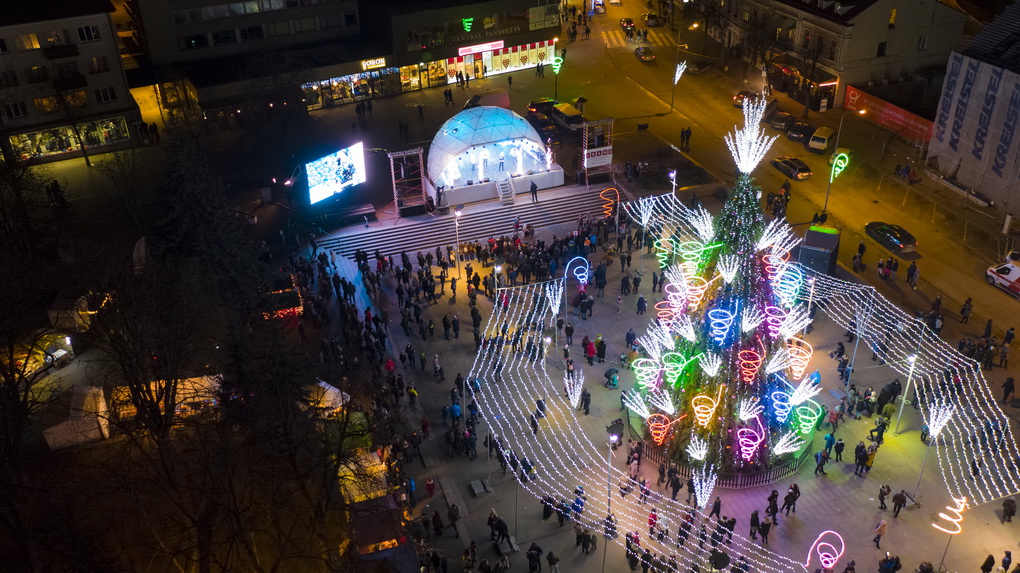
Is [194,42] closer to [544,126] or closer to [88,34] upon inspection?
[88,34]

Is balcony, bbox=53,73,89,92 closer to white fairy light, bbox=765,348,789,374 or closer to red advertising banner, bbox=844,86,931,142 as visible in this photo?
white fairy light, bbox=765,348,789,374

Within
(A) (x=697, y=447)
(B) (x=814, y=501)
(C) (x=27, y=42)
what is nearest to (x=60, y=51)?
(C) (x=27, y=42)

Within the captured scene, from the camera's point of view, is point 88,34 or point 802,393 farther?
point 88,34

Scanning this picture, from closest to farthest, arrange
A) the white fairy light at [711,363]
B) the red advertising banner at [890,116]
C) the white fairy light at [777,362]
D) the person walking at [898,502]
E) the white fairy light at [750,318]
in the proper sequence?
1. the white fairy light at [750,318]
2. the white fairy light at [711,363]
3. the white fairy light at [777,362]
4. the person walking at [898,502]
5. the red advertising banner at [890,116]

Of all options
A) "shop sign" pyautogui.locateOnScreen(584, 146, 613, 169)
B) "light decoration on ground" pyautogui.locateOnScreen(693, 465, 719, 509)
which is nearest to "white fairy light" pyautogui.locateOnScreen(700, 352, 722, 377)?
"light decoration on ground" pyautogui.locateOnScreen(693, 465, 719, 509)

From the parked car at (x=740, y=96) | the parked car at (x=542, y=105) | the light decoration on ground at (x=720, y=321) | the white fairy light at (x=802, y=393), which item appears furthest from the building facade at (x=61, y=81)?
the white fairy light at (x=802, y=393)

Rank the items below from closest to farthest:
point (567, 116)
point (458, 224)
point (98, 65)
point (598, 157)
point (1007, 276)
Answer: point (1007, 276), point (458, 224), point (598, 157), point (98, 65), point (567, 116)

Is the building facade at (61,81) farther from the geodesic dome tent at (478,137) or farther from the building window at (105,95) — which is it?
the geodesic dome tent at (478,137)
